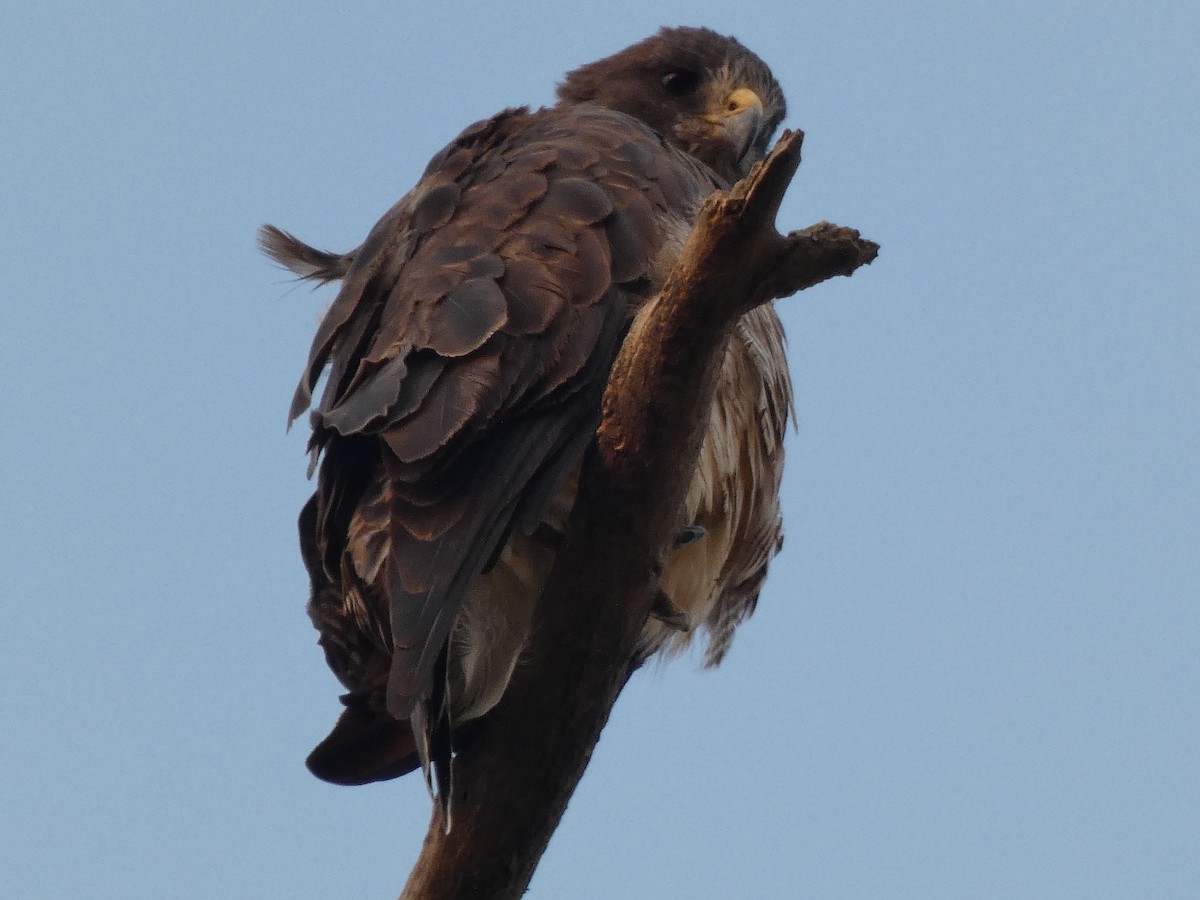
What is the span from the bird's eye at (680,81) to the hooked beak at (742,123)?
0.68ft

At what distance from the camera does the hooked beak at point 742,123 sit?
570cm

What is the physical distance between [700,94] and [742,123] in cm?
32

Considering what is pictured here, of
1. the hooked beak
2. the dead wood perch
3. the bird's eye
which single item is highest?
the bird's eye

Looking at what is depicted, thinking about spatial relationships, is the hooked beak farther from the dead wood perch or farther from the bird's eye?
the dead wood perch

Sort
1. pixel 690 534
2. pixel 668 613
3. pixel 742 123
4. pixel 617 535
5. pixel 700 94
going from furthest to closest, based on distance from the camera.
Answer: pixel 700 94
pixel 742 123
pixel 668 613
pixel 690 534
pixel 617 535

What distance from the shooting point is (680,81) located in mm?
6047

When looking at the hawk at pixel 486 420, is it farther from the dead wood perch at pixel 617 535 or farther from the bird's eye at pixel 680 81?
the bird's eye at pixel 680 81

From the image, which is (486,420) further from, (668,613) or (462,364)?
(668,613)

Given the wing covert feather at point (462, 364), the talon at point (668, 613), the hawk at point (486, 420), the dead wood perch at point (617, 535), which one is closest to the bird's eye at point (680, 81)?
the hawk at point (486, 420)

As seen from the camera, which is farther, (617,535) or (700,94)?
(700,94)

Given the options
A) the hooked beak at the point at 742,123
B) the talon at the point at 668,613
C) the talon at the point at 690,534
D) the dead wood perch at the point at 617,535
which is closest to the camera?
the dead wood perch at the point at 617,535

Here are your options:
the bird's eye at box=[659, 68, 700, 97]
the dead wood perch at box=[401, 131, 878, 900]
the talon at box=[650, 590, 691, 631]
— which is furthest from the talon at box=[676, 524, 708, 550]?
the bird's eye at box=[659, 68, 700, 97]

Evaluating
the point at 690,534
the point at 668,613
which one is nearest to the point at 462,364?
the point at 690,534

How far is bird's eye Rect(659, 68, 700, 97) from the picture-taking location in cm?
602
